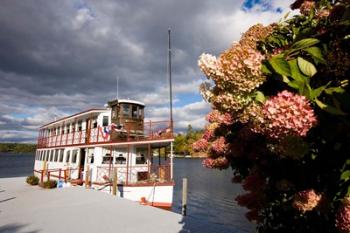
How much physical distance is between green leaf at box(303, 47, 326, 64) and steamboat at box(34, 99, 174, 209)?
1503 centimetres

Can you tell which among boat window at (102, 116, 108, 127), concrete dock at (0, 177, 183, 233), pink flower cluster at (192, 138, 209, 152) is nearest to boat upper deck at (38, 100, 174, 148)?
boat window at (102, 116, 108, 127)

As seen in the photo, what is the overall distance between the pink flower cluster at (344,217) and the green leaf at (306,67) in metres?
0.61

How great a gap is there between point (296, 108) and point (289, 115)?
4 centimetres

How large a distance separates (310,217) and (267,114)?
838mm

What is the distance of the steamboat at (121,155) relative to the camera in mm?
16625

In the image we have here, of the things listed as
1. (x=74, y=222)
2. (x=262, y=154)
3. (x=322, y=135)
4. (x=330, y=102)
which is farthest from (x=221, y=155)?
(x=74, y=222)

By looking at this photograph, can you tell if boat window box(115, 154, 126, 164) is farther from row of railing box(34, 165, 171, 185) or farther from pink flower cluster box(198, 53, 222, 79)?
pink flower cluster box(198, 53, 222, 79)

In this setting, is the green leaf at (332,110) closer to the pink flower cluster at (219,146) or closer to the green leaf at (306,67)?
the green leaf at (306,67)

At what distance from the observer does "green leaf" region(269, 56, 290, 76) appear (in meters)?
1.33

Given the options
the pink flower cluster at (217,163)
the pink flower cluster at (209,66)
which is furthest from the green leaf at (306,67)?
the pink flower cluster at (217,163)

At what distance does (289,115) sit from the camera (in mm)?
1222

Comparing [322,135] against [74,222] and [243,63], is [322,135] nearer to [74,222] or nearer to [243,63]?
[243,63]

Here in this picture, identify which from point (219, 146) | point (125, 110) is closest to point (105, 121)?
point (125, 110)

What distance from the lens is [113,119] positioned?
20.3 metres
